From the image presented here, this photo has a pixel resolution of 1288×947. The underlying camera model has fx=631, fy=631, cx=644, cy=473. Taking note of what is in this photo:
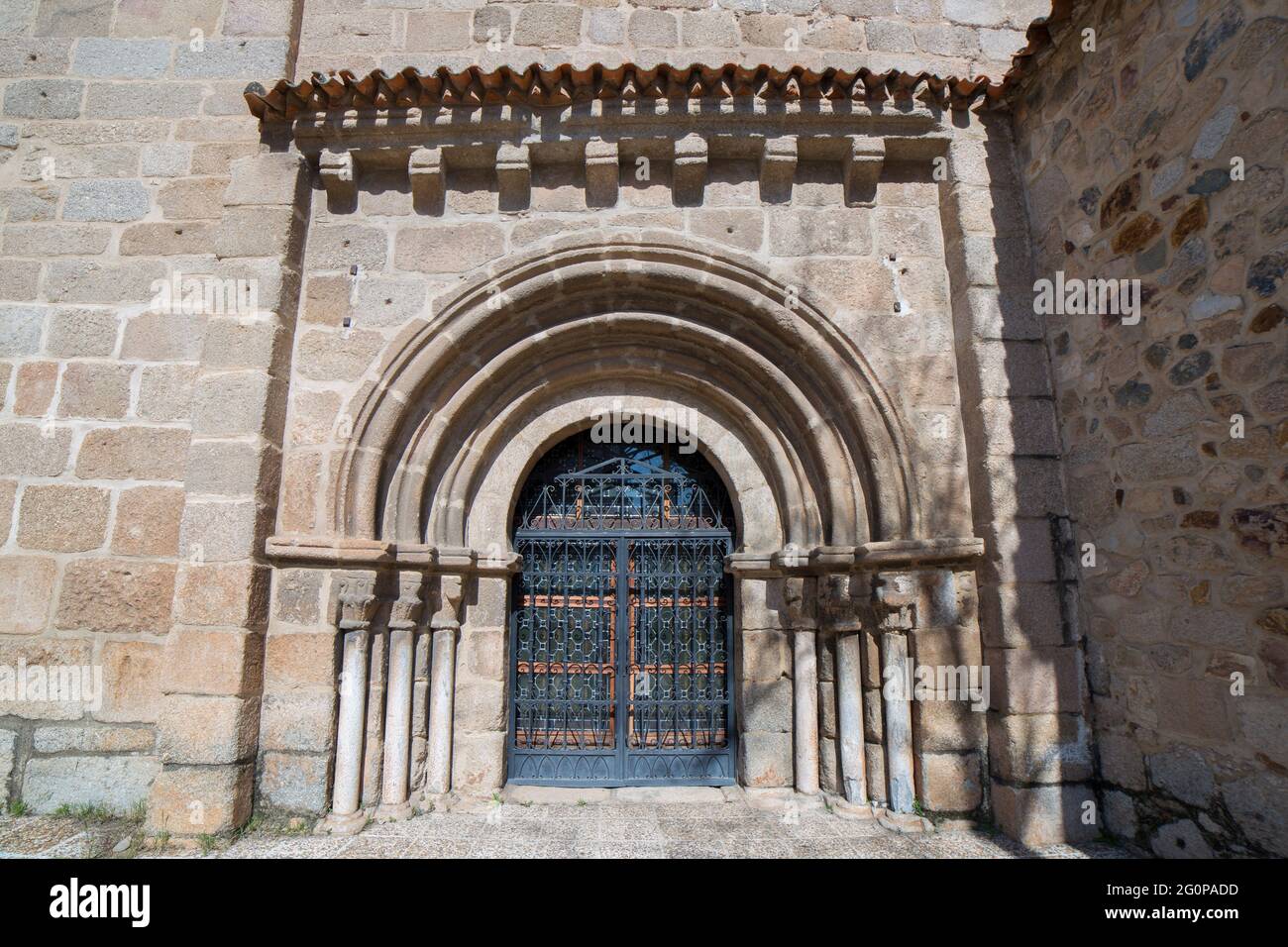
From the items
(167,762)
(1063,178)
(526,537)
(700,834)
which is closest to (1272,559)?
(1063,178)

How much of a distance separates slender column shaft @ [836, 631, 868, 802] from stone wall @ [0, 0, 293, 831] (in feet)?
10.1

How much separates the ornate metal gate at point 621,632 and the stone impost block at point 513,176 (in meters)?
1.66

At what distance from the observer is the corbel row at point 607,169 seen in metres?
3.61

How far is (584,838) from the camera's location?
3082 millimetres

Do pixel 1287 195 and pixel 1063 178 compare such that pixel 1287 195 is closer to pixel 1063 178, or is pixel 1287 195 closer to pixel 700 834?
pixel 1063 178

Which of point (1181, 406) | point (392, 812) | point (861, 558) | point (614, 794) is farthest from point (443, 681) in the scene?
point (1181, 406)

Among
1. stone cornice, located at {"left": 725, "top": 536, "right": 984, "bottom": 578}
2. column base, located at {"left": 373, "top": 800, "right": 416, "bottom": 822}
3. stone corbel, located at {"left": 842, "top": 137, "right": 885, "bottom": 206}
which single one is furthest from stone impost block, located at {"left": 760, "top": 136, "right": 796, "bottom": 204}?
column base, located at {"left": 373, "top": 800, "right": 416, "bottom": 822}

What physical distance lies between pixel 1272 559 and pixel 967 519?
1.22m

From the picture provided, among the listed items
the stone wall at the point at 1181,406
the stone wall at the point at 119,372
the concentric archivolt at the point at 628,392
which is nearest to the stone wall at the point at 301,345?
the stone wall at the point at 119,372

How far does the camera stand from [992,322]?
3410 millimetres

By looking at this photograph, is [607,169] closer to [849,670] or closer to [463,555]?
[463,555]

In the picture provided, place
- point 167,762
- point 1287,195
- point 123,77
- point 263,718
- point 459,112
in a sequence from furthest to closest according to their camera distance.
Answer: point 123,77, point 459,112, point 263,718, point 167,762, point 1287,195

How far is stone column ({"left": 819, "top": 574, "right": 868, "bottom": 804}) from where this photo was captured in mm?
3379

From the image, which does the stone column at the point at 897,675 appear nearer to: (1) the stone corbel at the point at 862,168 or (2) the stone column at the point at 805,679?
(2) the stone column at the point at 805,679
